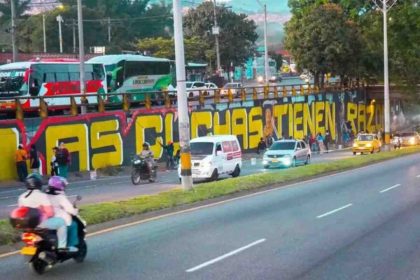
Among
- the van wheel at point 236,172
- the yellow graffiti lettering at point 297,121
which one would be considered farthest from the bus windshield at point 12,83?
the yellow graffiti lettering at point 297,121

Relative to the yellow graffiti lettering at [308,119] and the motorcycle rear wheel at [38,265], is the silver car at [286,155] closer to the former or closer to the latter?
the yellow graffiti lettering at [308,119]

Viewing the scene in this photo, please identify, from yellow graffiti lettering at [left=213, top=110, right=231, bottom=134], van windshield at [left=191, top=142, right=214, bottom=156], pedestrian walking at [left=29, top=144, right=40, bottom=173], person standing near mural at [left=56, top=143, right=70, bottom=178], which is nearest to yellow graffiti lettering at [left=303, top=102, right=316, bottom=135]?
yellow graffiti lettering at [left=213, top=110, right=231, bottom=134]

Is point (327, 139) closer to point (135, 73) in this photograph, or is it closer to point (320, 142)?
point (320, 142)

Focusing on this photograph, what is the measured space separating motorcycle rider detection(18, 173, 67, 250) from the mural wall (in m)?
19.9

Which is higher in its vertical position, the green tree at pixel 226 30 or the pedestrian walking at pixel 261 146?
the green tree at pixel 226 30

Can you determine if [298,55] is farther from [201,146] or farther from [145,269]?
[145,269]

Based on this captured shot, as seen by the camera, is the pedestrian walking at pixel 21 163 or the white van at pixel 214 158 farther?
the pedestrian walking at pixel 21 163

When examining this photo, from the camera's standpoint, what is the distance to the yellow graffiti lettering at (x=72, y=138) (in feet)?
108

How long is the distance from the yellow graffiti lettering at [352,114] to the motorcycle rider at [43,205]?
209ft

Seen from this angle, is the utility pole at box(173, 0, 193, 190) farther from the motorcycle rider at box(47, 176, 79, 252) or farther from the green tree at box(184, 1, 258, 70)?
the green tree at box(184, 1, 258, 70)

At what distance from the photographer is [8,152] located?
2992 cm

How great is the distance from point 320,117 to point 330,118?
7.92 ft

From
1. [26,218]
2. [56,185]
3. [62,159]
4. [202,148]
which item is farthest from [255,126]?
[26,218]

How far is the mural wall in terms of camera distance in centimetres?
3206
